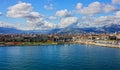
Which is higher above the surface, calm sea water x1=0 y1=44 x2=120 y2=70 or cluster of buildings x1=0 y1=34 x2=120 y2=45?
cluster of buildings x1=0 y1=34 x2=120 y2=45

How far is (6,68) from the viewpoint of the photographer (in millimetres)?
35844

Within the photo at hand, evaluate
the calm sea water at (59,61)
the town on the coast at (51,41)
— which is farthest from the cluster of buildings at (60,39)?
the calm sea water at (59,61)

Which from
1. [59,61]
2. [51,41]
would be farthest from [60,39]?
[59,61]

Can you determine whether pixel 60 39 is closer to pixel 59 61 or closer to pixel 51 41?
pixel 51 41

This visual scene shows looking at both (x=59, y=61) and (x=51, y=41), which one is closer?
(x=59, y=61)

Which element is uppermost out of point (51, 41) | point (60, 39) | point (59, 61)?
point (60, 39)

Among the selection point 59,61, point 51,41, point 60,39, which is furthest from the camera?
point 60,39

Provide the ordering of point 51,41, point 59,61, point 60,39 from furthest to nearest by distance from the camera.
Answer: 1. point 60,39
2. point 51,41
3. point 59,61

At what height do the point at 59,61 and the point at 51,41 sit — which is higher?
the point at 51,41

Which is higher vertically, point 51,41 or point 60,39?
point 60,39

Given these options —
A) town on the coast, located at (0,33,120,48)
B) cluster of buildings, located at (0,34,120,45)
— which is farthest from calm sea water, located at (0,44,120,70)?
cluster of buildings, located at (0,34,120,45)

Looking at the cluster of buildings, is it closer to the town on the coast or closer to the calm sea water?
the town on the coast

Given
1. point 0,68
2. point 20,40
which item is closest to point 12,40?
point 20,40

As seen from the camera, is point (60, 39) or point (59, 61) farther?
point (60, 39)
